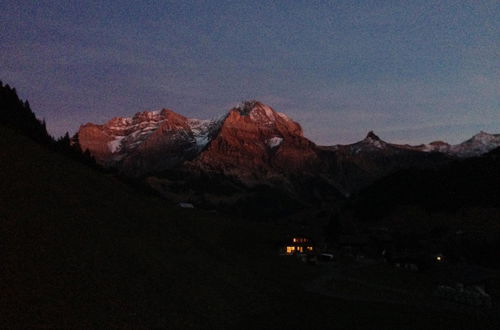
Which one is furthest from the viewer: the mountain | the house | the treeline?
the house

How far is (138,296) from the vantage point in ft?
93.4

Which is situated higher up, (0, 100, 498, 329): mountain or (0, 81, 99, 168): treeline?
(0, 81, 99, 168): treeline

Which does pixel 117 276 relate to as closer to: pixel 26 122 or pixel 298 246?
pixel 26 122

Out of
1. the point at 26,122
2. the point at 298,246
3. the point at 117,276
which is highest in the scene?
the point at 26,122

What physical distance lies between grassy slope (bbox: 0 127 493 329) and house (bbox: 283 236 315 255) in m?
52.7

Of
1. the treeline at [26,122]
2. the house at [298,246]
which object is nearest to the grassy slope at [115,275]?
the treeline at [26,122]

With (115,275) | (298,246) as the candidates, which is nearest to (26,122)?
(115,275)

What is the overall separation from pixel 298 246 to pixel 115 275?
8104 centimetres

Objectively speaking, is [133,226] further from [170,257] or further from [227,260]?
[227,260]

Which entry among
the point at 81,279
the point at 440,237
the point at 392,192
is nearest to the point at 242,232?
the point at 440,237

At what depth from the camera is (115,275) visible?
2928 centimetres

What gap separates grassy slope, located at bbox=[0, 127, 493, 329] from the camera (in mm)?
24047

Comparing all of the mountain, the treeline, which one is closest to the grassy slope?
the mountain

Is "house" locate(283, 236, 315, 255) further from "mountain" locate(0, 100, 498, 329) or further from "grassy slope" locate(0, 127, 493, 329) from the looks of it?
"grassy slope" locate(0, 127, 493, 329)
